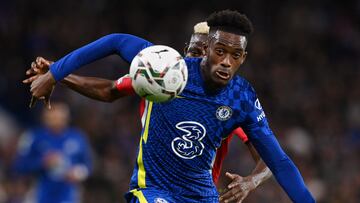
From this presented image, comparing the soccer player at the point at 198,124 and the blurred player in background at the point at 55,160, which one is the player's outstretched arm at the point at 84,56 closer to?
the soccer player at the point at 198,124

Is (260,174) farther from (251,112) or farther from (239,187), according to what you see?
(251,112)

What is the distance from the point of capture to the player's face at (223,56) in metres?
5.80

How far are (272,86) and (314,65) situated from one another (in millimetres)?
1116

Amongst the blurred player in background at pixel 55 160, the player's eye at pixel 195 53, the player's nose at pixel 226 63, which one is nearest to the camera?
the player's nose at pixel 226 63

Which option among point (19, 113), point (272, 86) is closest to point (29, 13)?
point (19, 113)

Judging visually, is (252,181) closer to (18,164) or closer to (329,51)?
(18,164)

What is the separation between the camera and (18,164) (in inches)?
476

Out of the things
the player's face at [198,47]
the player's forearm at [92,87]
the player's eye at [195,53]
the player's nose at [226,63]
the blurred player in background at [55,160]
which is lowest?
the blurred player in background at [55,160]

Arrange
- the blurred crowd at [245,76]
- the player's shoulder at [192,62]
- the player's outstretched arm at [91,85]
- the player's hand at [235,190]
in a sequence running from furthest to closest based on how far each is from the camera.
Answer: the blurred crowd at [245,76] → the player's hand at [235,190] → the player's shoulder at [192,62] → the player's outstretched arm at [91,85]

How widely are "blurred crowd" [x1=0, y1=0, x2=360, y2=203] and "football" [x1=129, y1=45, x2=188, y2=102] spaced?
25.2 feet

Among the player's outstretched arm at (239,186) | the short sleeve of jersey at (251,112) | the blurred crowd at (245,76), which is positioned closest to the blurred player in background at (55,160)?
the blurred crowd at (245,76)

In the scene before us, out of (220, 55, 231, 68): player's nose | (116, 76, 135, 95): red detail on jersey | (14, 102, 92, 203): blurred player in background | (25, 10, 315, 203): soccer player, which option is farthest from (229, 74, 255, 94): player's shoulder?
(14, 102, 92, 203): blurred player in background

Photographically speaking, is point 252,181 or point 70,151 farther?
point 70,151

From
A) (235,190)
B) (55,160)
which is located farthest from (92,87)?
(55,160)
